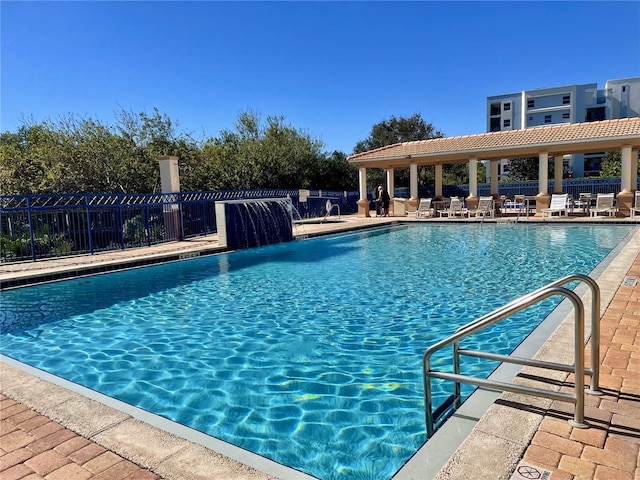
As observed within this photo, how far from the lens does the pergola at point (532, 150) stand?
1745 cm

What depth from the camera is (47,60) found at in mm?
13234

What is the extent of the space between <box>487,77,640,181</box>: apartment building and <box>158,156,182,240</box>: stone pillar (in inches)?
2127

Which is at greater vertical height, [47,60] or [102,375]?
[47,60]

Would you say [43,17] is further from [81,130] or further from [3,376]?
[3,376]

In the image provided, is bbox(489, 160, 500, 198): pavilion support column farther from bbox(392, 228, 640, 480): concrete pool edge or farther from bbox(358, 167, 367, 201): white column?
bbox(392, 228, 640, 480): concrete pool edge

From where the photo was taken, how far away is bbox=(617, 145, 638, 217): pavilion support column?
56.0ft

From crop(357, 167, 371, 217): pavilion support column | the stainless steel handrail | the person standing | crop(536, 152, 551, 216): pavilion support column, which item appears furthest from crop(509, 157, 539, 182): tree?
the stainless steel handrail

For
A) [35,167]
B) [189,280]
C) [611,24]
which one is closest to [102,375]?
[189,280]

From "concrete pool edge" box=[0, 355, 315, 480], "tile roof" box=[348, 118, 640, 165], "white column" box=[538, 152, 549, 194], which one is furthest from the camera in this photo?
"white column" box=[538, 152, 549, 194]

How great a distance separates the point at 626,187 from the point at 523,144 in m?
4.39

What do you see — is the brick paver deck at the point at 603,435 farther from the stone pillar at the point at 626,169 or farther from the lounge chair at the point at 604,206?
the stone pillar at the point at 626,169

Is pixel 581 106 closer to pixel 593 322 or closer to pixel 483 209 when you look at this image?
pixel 483 209

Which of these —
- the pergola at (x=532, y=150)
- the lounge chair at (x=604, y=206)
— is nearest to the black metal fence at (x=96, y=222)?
the pergola at (x=532, y=150)

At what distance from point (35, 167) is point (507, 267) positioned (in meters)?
16.6
